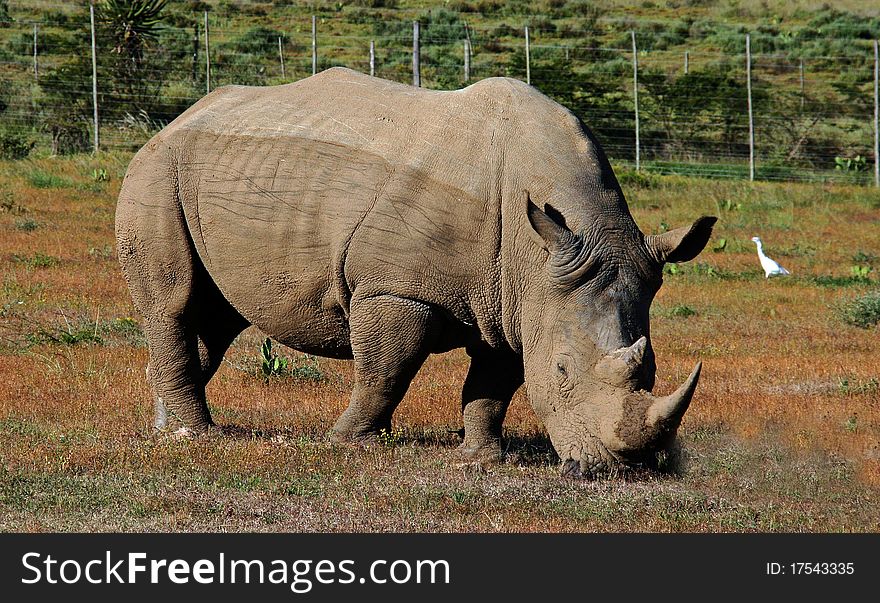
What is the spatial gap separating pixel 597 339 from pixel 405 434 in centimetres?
248

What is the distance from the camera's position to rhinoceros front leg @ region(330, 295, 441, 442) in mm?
7691

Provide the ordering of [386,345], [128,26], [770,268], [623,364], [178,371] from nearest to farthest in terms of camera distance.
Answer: [623,364], [386,345], [178,371], [770,268], [128,26]

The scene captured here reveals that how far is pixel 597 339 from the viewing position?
6953 mm

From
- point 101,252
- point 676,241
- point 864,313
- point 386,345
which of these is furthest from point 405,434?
point 101,252

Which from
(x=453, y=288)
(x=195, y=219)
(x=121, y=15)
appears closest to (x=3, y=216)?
(x=121, y=15)

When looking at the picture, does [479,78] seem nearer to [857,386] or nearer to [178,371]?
[857,386]

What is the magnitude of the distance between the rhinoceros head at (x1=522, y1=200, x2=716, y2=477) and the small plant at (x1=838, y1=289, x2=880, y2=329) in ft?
26.1

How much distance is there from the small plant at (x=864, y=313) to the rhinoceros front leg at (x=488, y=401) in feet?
24.2

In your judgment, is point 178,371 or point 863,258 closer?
point 178,371

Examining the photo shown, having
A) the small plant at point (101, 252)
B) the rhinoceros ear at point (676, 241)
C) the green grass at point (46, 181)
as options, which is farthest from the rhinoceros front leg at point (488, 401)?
the green grass at point (46, 181)

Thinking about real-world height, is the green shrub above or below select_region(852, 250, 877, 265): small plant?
above

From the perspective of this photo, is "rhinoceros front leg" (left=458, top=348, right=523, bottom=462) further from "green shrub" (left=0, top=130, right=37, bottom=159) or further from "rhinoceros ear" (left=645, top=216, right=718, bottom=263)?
"green shrub" (left=0, top=130, right=37, bottom=159)

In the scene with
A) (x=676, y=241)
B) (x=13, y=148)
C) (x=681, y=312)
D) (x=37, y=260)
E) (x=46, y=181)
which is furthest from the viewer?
(x=13, y=148)

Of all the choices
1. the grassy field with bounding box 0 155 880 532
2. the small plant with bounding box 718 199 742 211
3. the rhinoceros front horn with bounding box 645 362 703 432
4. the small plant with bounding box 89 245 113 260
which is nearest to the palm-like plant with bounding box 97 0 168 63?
the grassy field with bounding box 0 155 880 532
